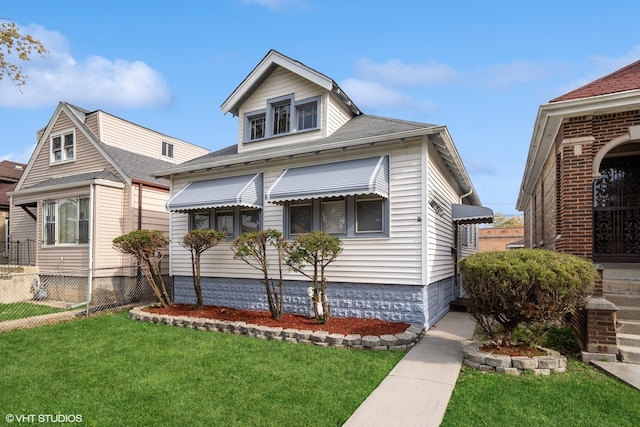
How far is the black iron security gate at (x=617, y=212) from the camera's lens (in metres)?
8.38

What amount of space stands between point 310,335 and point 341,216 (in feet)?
10.3

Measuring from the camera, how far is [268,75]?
11.6 meters

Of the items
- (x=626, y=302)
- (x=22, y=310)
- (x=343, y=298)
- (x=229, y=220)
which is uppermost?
Answer: (x=229, y=220)

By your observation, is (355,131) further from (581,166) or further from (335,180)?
(581,166)

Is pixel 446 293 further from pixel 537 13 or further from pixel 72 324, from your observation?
pixel 72 324

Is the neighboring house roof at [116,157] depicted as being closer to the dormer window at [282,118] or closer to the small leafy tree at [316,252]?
the dormer window at [282,118]

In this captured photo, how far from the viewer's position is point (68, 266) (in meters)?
13.6

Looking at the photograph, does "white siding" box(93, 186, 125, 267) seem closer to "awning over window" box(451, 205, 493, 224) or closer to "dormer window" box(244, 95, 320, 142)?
"dormer window" box(244, 95, 320, 142)

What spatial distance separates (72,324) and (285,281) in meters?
5.46

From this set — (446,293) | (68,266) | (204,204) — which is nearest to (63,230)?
(68,266)

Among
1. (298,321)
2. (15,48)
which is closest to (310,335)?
(298,321)

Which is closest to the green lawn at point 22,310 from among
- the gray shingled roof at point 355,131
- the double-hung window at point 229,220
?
the double-hung window at point 229,220

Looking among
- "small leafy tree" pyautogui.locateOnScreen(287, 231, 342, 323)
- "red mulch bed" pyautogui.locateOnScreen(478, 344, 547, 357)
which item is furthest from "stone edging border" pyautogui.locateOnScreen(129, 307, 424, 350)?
"red mulch bed" pyautogui.locateOnScreen(478, 344, 547, 357)
